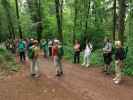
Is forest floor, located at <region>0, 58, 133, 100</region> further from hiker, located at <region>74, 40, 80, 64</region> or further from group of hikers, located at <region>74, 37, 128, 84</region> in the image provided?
hiker, located at <region>74, 40, 80, 64</region>

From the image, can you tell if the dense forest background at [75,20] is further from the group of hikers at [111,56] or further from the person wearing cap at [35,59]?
the person wearing cap at [35,59]

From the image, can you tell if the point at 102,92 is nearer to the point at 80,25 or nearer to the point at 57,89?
the point at 57,89

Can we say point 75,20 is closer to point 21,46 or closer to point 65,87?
point 21,46

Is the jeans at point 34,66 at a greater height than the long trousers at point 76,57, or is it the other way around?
the jeans at point 34,66

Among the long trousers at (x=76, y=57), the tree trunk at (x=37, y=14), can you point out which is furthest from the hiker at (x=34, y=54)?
the tree trunk at (x=37, y=14)

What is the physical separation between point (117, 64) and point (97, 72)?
330 cm

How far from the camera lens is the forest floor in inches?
437

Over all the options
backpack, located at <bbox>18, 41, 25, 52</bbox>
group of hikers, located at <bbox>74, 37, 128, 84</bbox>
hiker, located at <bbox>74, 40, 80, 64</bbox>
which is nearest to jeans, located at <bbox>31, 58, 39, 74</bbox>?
group of hikers, located at <bbox>74, 37, 128, 84</bbox>

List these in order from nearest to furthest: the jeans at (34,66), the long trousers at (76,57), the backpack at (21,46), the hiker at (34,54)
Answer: the hiker at (34,54) → the jeans at (34,66) → the backpack at (21,46) → the long trousers at (76,57)

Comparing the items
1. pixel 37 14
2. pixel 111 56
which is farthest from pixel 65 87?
pixel 37 14

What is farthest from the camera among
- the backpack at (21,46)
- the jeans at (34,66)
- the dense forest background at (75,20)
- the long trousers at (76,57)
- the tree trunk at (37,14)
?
the tree trunk at (37,14)

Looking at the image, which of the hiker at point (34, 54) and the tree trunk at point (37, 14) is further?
the tree trunk at point (37, 14)

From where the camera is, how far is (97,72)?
16.1 metres

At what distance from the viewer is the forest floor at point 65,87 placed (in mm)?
11092
